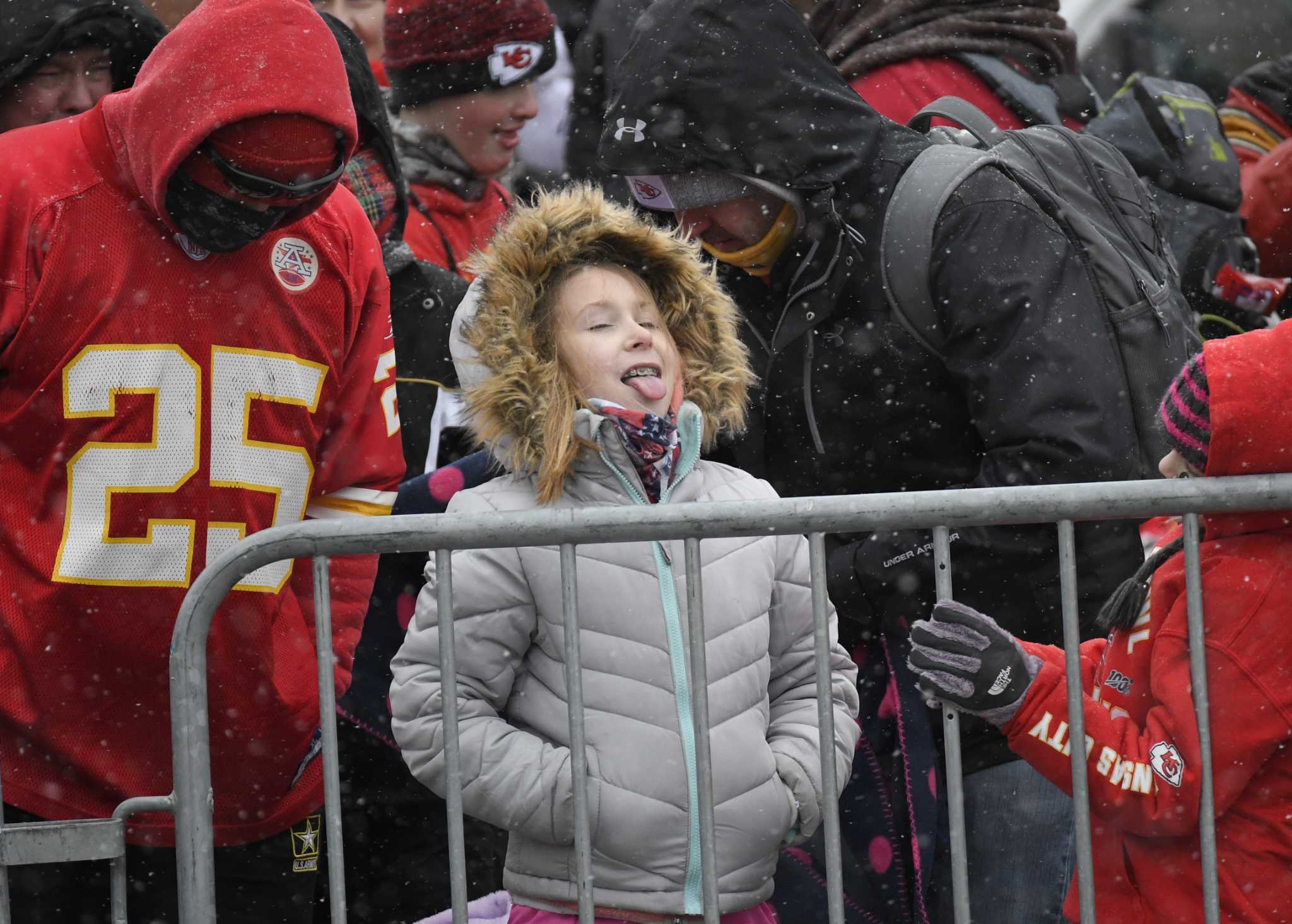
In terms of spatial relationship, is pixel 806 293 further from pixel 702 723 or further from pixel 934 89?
pixel 934 89

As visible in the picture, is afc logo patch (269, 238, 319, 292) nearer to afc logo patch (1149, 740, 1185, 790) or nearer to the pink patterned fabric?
the pink patterned fabric

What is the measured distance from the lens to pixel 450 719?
287 centimetres

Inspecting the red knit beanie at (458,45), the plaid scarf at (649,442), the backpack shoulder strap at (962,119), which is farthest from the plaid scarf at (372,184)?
the plaid scarf at (649,442)

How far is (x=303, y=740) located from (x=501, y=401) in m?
0.94

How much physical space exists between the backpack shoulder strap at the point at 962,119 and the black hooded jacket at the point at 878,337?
0.16 metres

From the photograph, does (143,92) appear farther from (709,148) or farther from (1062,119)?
(1062,119)

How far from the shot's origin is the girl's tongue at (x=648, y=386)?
131 inches

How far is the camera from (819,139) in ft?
12.3

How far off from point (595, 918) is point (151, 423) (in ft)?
4.28

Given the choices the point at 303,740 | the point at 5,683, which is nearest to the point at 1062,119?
the point at 303,740

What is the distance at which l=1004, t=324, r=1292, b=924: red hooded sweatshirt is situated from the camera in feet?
9.37

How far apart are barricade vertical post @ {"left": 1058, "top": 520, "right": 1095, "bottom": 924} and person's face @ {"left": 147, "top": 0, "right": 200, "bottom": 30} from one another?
4.62 metres

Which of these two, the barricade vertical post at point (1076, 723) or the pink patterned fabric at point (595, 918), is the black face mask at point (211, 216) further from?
the barricade vertical post at point (1076, 723)

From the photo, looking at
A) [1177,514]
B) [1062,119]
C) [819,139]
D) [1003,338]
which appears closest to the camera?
[1177,514]
